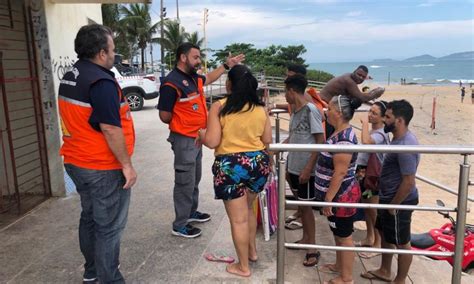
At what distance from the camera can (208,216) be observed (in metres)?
4.02

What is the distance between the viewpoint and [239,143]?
274 centimetres

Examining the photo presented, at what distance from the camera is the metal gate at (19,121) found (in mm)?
4086

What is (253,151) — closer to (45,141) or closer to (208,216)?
(208,216)

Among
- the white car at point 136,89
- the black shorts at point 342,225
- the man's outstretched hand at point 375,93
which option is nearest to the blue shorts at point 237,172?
the black shorts at point 342,225

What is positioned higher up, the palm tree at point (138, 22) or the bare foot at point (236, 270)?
the palm tree at point (138, 22)

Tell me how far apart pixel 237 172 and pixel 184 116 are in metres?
0.94

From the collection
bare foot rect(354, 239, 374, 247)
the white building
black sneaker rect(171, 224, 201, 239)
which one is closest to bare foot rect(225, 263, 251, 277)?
black sneaker rect(171, 224, 201, 239)

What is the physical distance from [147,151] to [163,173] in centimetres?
169

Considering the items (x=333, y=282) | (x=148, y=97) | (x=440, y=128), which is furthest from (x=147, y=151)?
(x=440, y=128)

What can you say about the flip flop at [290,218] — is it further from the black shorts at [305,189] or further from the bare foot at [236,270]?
the bare foot at [236,270]

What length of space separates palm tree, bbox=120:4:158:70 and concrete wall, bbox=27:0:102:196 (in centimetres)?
3482

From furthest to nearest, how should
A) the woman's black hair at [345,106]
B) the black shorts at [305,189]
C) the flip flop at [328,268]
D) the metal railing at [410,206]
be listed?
1. the black shorts at [305,189]
2. the flip flop at [328,268]
3. the woman's black hair at [345,106]
4. the metal railing at [410,206]

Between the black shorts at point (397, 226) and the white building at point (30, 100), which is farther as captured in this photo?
the white building at point (30, 100)

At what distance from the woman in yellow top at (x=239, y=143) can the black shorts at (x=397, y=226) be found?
93 cm
